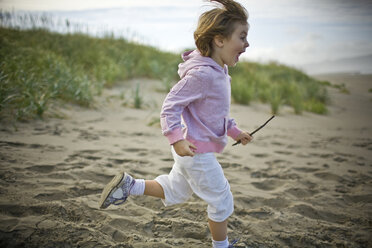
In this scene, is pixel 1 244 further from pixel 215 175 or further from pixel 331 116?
pixel 331 116

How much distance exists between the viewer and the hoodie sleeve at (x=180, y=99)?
5.36 ft

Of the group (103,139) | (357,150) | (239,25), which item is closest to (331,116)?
(357,150)

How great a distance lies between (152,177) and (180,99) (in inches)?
54.7

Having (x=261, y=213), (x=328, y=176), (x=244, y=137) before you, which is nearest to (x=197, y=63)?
(x=244, y=137)

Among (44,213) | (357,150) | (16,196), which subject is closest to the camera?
(44,213)

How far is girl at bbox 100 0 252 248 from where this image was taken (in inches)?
65.0

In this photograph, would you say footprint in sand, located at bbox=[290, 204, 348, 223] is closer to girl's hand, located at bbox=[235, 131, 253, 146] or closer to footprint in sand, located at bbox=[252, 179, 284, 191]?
footprint in sand, located at bbox=[252, 179, 284, 191]

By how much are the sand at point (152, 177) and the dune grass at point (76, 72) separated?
0.35m

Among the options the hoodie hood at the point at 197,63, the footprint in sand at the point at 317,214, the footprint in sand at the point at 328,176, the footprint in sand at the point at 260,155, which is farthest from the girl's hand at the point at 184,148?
the footprint in sand at the point at 260,155

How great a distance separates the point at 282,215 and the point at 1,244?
1.89 metres

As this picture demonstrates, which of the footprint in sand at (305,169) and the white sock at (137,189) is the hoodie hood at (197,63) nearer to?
the white sock at (137,189)

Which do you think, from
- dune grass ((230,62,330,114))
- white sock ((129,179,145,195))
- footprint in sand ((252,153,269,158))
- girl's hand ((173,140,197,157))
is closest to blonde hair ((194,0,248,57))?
girl's hand ((173,140,197,157))

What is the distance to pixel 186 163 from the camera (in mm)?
1723

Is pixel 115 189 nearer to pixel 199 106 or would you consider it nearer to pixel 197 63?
pixel 199 106
